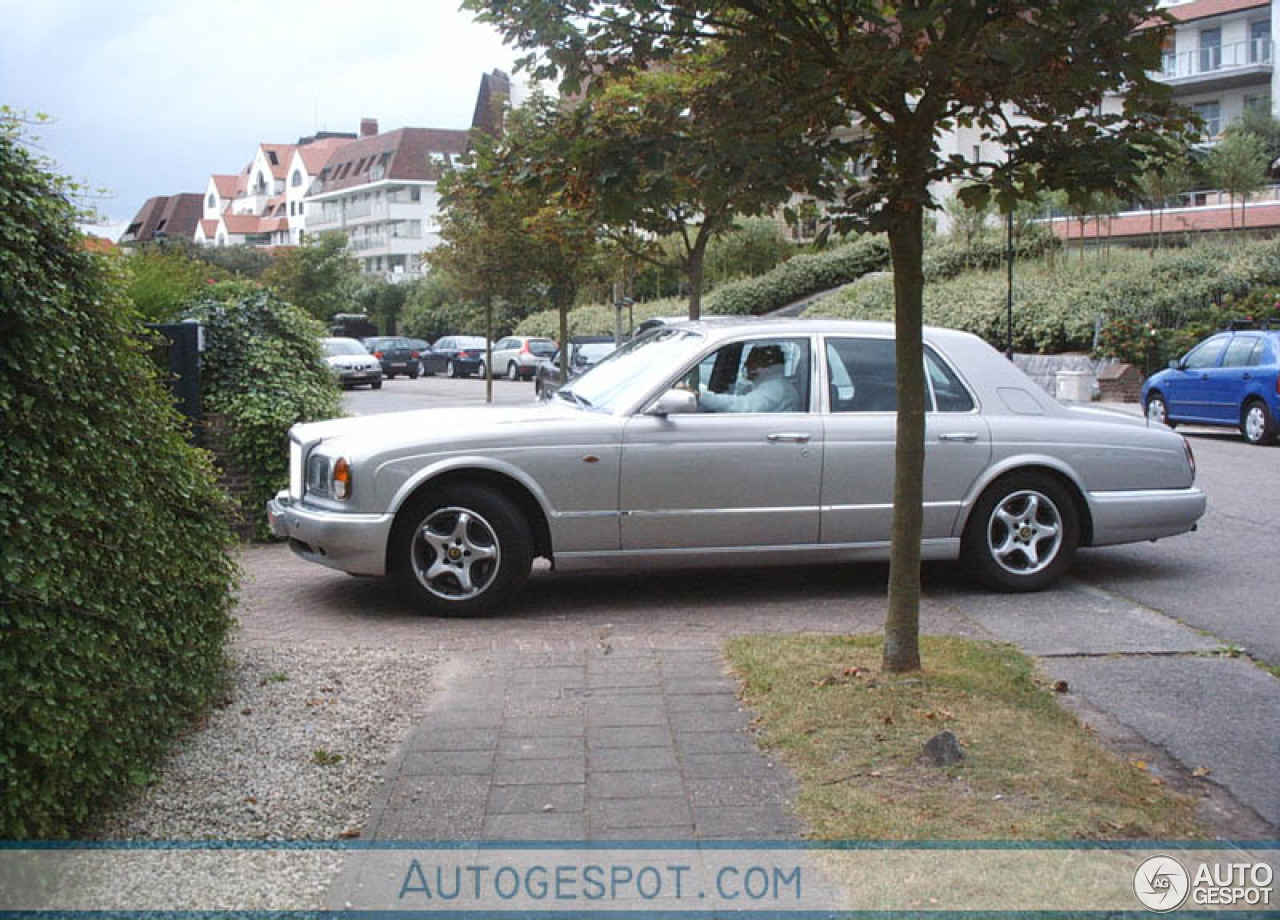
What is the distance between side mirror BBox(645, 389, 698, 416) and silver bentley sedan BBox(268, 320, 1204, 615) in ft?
0.04

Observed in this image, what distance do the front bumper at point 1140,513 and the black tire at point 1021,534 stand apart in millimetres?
176

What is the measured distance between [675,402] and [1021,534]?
2.30 meters

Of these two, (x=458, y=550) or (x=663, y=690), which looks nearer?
(x=663, y=690)

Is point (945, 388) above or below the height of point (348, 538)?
above

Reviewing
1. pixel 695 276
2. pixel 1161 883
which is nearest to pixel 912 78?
pixel 1161 883

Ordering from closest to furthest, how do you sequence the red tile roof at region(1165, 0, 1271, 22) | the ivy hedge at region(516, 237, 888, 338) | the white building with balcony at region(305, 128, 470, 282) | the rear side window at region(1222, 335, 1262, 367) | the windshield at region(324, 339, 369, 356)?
the rear side window at region(1222, 335, 1262, 367), the windshield at region(324, 339, 369, 356), the ivy hedge at region(516, 237, 888, 338), the red tile roof at region(1165, 0, 1271, 22), the white building with balcony at region(305, 128, 470, 282)

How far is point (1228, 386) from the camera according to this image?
1925 centimetres

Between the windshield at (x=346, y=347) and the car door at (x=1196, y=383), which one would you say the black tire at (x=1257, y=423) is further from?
the windshield at (x=346, y=347)

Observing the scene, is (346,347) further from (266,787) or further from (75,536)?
(75,536)

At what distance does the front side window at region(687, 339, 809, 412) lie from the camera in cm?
779

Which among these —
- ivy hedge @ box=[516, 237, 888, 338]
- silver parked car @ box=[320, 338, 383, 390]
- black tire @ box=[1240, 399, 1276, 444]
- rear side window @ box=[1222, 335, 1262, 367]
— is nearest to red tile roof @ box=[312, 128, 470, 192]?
ivy hedge @ box=[516, 237, 888, 338]

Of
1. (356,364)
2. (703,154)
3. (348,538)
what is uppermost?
(703,154)

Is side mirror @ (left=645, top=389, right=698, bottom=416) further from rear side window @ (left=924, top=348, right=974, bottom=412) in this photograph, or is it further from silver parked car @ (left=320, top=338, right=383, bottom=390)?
silver parked car @ (left=320, top=338, right=383, bottom=390)

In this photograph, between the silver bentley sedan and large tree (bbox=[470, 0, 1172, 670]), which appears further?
the silver bentley sedan
